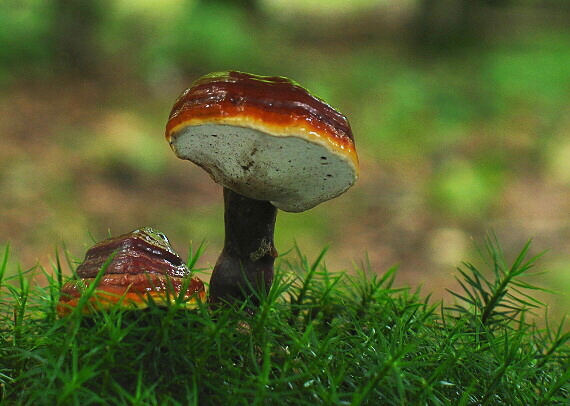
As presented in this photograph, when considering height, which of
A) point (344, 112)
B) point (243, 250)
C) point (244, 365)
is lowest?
point (244, 365)

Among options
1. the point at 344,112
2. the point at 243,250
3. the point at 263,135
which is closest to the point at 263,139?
the point at 263,135

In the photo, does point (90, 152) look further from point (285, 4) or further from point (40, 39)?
point (285, 4)

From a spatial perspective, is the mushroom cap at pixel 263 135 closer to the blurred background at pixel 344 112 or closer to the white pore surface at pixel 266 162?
the white pore surface at pixel 266 162

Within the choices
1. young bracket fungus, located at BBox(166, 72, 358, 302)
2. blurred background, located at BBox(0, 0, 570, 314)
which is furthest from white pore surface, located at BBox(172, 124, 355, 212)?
blurred background, located at BBox(0, 0, 570, 314)

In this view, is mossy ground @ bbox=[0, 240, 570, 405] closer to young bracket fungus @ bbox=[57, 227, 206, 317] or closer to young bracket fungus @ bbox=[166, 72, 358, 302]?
young bracket fungus @ bbox=[57, 227, 206, 317]

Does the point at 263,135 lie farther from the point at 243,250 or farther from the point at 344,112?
the point at 344,112
